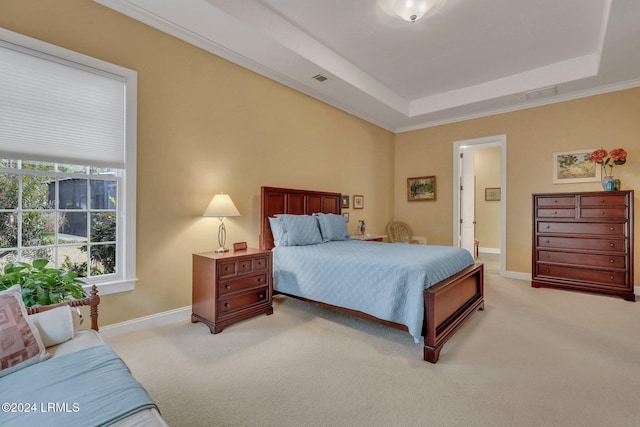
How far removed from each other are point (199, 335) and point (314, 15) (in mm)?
3421

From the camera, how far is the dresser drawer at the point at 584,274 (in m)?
3.83

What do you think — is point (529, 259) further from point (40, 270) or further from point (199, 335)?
point (40, 270)

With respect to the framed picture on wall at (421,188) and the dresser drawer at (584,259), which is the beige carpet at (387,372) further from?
the framed picture on wall at (421,188)

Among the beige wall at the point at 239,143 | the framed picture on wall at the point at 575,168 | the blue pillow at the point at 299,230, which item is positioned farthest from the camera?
the framed picture on wall at the point at 575,168

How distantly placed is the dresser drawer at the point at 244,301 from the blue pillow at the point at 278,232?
2.06 ft

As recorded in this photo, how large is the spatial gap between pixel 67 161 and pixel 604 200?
6051 millimetres

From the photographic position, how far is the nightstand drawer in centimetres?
287

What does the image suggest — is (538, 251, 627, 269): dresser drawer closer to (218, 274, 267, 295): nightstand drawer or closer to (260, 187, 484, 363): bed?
(260, 187, 484, 363): bed

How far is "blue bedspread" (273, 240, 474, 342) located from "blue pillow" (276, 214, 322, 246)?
0.42 feet

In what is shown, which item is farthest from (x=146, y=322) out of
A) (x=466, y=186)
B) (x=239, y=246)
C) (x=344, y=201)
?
(x=466, y=186)

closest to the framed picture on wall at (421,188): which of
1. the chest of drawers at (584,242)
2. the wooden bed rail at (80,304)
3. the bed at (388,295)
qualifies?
the chest of drawers at (584,242)

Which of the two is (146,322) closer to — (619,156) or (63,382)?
(63,382)

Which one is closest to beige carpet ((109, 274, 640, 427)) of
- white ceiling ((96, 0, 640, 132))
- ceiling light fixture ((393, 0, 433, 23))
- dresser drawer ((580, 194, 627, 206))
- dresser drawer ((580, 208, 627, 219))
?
dresser drawer ((580, 208, 627, 219))

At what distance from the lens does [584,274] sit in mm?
4062
